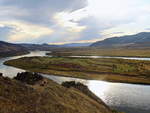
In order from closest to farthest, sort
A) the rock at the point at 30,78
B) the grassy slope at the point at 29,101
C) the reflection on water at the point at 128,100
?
1. the grassy slope at the point at 29,101
2. the rock at the point at 30,78
3. the reflection on water at the point at 128,100

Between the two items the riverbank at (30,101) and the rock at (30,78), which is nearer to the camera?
the riverbank at (30,101)

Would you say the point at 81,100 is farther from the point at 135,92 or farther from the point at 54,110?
the point at 135,92

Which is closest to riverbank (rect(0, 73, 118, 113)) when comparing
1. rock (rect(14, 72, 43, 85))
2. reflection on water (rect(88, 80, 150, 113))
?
rock (rect(14, 72, 43, 85))

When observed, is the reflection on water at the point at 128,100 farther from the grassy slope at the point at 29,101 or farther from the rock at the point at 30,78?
the rock at the point at 30,78

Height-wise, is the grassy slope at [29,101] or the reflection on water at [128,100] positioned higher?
the grassy slope at [29,101]

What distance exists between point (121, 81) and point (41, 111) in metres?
67.4

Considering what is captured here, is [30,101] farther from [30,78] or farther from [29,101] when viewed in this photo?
[30,78]

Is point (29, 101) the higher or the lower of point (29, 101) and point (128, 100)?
the higher

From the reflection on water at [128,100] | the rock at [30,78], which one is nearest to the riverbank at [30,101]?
the rock at [30,78]

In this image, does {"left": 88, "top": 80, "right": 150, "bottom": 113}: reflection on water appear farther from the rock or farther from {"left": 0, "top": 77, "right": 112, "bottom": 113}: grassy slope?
the rock

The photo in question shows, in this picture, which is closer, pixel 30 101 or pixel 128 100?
pixel 30 101

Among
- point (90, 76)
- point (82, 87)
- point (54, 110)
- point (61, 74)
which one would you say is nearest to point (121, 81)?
point (90, 76)

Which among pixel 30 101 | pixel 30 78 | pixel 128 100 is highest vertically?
pixel 30 78

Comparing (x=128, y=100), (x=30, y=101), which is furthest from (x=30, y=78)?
(x=128, y=100)
